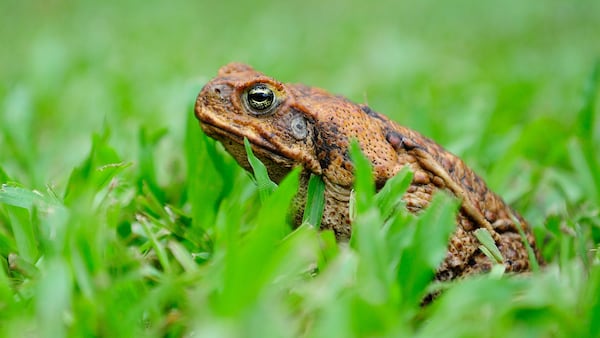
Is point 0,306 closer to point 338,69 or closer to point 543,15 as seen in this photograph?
point 338,69

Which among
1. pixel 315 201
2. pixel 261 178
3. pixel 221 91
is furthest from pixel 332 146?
pixel 221 91

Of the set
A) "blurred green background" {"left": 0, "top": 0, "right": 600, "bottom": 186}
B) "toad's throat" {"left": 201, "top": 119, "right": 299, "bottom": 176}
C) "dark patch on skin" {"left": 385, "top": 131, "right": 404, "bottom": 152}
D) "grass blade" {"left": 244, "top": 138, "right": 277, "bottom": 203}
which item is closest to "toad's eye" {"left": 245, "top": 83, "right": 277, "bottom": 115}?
"toad's throat" {"left": 201, "top": 119, "right": 299, "bottom": 176}

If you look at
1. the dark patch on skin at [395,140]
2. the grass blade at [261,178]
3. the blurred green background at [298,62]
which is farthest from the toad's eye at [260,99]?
the blurred green background at [298,62]

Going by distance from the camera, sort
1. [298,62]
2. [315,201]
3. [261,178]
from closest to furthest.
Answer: [261,178]
[315,201]
[298,62]

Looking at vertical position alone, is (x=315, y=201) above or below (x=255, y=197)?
above

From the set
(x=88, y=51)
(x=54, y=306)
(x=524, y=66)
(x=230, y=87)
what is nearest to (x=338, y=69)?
(x=524, y=66)

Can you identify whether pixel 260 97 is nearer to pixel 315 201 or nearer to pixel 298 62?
pixel 315 201
